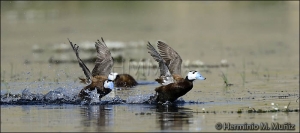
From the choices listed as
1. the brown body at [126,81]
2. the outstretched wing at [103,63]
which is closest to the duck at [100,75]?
the outstretched wing at [103,63]

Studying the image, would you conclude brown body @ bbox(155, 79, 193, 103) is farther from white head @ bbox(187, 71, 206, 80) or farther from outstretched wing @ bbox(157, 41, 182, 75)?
outstretched wing @ bbox(157, 41, 182, 75)

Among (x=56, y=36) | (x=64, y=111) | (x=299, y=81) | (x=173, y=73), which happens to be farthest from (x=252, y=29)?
(x=64, y=111)

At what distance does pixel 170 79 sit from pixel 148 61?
23.2 feet

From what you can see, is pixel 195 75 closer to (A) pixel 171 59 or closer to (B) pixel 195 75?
(B) pixel 195 75

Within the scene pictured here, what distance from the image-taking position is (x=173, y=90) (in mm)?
14172

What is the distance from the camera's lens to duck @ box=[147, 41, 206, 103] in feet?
46.1

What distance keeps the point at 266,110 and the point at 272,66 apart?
8.19 meters

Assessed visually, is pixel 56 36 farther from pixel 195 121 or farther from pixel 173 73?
pixel 195 121

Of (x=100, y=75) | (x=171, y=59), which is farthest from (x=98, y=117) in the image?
(x=171, y=59)

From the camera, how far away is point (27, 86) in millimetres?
17172

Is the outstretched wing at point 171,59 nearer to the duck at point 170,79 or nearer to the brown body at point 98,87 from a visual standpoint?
the duck at point 170,79

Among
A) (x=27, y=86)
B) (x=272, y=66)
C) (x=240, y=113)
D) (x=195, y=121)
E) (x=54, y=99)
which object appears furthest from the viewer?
(x=272, y=66)

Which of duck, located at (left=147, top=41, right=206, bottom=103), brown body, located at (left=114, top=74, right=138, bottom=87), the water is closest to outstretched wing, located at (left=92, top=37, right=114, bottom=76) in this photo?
the water

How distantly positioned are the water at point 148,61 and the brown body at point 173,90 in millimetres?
247
